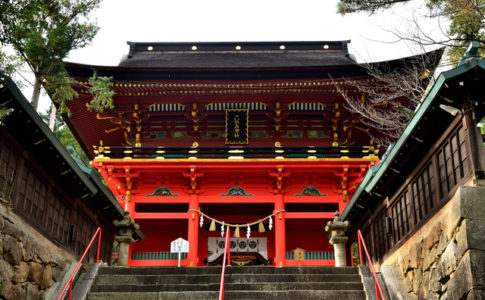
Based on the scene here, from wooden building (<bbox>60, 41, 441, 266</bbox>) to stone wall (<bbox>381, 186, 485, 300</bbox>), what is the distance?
9.04 meters

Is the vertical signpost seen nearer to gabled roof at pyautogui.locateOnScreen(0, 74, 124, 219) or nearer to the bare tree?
gabled roof at pyautogui.locateOnScreen(0, 74, 124, 219)

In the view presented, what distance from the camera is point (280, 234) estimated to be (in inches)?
749

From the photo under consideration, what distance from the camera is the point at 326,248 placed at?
20594mm

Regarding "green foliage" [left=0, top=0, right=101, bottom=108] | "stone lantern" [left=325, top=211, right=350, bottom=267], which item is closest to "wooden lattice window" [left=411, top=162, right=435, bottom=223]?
"stone lantern" [left=325, top=211, right=350, bottom=267]

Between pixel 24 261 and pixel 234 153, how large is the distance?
37.4ft

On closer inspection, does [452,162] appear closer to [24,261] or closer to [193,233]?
[24,261]

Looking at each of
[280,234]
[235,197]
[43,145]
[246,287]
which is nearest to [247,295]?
[246,287]

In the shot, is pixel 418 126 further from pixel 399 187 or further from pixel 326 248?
pixel 326 248

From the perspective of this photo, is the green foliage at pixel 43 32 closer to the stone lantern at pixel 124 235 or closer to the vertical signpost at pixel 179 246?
the stone lantern at pixel 124 235

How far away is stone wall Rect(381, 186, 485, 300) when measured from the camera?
699 centimetres

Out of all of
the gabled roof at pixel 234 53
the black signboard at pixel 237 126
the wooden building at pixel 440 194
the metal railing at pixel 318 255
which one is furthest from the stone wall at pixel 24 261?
the gabled roof at pixel 234 53

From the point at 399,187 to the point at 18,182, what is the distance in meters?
6.81

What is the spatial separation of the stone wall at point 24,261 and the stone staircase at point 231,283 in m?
0.89

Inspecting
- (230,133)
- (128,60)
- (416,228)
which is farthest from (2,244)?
(128,60)
